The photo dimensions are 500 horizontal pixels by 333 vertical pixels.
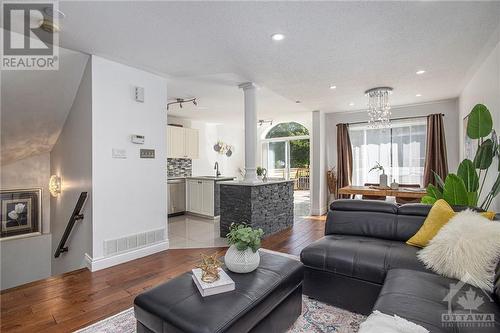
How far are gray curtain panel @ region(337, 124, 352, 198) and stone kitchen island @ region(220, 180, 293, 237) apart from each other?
2.19 meters

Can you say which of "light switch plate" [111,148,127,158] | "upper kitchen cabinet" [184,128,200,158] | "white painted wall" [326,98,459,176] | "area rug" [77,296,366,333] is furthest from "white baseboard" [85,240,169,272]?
"white painted wall" [326,98,459,176]

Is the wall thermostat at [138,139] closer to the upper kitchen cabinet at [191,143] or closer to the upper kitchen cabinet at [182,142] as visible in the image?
the upper kitchen cabinet at [182,142]

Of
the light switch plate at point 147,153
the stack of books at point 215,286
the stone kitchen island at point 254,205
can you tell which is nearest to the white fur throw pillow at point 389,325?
the stack of books at point 215,286

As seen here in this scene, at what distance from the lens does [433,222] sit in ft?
7.22

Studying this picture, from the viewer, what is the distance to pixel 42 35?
99.8 inches

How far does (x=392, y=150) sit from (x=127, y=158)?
5.50 meters

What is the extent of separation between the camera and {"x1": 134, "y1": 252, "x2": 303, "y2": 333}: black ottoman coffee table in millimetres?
1300

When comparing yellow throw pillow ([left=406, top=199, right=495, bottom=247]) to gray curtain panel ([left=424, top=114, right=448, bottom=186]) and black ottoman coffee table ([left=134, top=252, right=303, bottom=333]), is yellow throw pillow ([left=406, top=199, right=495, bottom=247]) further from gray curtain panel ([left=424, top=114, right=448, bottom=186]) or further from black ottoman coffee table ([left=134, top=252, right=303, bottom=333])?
gray curtain panel ([left=424, top=114, right=448, bottom=186])

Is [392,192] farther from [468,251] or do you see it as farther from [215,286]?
[215,286]

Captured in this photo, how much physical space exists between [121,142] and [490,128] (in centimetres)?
415

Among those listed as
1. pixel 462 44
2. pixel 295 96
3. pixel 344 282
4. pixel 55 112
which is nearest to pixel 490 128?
pixel 462 44

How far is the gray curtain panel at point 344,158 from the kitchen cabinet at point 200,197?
10.3 ft

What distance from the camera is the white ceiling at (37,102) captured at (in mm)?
3014

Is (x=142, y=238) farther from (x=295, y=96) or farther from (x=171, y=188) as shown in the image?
(x=295, y=96)
